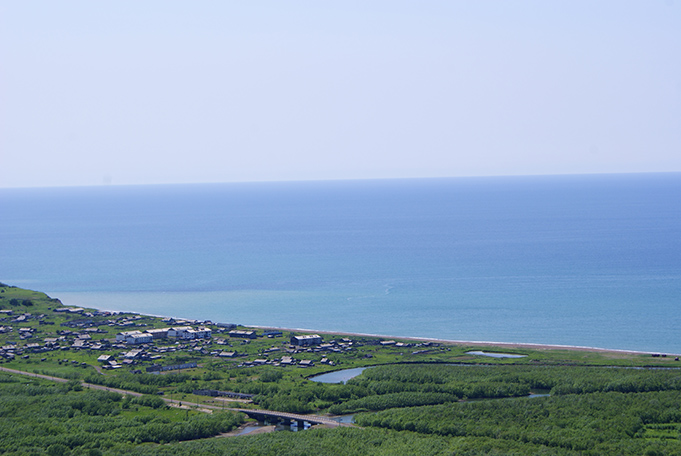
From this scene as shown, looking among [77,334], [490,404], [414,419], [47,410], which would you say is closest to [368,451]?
[414,419]

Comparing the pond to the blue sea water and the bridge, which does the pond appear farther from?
the bridge

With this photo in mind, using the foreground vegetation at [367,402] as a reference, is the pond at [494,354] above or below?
below

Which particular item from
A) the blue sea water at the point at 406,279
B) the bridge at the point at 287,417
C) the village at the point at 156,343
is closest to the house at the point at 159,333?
the village at the point at 156,343

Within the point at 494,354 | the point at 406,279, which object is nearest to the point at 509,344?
the point at 494,354

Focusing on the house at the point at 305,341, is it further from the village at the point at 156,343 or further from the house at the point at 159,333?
the house at the point at 159,333

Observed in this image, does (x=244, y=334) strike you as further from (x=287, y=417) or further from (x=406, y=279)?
(x=406, y=279)

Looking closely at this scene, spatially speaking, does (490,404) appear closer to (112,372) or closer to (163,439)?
(163,439)
